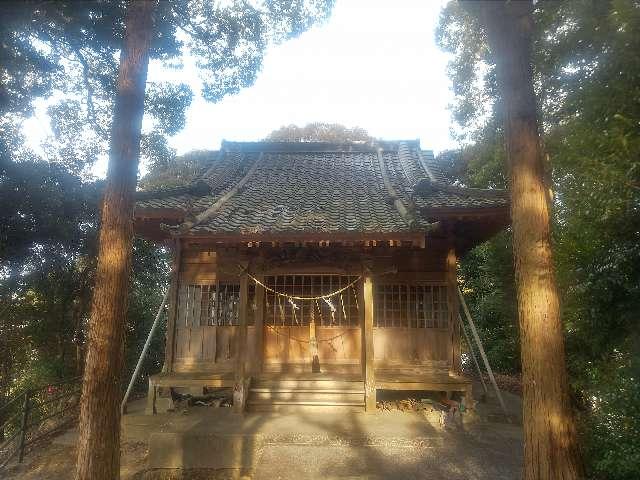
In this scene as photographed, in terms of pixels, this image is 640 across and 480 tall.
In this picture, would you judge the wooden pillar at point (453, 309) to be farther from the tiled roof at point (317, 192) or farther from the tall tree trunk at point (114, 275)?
the tall tree trunk at point (114, 275)

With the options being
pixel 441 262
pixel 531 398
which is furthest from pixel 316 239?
pixel 531 398

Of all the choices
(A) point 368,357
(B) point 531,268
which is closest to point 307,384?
(A) point 368,357

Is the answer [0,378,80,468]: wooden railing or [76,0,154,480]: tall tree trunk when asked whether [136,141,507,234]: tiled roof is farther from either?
[0,378,80,468]: wooden railing

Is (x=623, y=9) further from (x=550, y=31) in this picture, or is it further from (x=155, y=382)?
(x=155, y=382)

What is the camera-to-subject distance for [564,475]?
4027 millimetres

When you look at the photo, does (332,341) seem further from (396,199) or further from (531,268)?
(531,268)

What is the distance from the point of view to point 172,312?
9195 millimetres

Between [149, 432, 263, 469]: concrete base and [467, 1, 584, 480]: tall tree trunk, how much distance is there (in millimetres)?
3899

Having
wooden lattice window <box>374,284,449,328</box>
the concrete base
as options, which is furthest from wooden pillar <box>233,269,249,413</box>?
wooden lattice window <box>374,284,449,328</box>

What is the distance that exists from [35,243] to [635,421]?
41.6 ft

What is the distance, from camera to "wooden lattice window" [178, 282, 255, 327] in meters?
9.24

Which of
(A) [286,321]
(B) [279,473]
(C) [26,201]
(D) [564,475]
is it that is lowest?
(B) [279,473]

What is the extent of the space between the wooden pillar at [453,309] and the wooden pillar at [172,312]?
6.04 m

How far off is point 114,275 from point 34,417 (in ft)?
32.8
